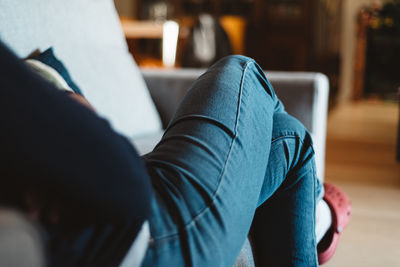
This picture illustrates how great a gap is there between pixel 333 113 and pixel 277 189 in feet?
15.1

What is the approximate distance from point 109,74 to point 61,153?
3.15ft

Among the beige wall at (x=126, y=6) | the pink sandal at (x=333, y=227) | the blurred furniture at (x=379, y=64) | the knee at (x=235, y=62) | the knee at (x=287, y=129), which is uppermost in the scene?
the knee at (x=235, y=62)

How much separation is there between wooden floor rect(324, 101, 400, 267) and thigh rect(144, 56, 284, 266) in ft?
2.47

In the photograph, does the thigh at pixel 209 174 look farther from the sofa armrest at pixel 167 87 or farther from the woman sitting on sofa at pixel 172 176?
the sofa armrest at pixel 167 87

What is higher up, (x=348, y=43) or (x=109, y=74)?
(x=109, y=74)

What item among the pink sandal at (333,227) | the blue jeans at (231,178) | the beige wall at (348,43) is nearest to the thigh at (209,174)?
the blue jeans at (231,178)

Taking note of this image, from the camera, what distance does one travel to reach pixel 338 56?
21.0 feet

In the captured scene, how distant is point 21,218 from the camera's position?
43cm

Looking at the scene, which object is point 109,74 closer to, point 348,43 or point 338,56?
point 338,56

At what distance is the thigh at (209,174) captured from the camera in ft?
1.87

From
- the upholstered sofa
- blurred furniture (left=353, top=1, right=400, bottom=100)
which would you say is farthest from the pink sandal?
blurred furniture (left=353, top=1, right=400, bottom=100)

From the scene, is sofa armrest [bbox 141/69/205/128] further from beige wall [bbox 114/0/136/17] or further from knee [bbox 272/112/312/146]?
beige wall [bbox 114/0/136/17]

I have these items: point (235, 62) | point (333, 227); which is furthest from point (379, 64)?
point (235, 62)

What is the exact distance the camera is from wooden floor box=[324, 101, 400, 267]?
1.40m
